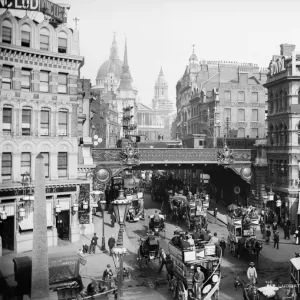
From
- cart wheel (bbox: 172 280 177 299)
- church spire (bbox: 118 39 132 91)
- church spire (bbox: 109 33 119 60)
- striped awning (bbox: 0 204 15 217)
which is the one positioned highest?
church spire (bbox: 109 33 119 60)

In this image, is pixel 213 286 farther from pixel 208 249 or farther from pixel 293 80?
pixel 293 80

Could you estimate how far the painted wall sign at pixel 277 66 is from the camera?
34.4 m

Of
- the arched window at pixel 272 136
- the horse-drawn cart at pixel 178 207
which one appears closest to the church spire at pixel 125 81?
the arched window at pixel 272 136

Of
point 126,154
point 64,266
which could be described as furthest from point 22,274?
point 126,154

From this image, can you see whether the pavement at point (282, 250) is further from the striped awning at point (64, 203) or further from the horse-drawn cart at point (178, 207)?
the striped awning at point (64, 203)

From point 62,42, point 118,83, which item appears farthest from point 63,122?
point 118,83

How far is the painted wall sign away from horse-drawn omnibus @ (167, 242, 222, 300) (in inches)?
856

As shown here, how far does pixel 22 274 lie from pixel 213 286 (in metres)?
Result: 7.42

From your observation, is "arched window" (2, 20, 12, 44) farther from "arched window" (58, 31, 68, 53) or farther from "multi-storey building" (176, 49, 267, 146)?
"multi-storey building" (176, 49, 267, 146)

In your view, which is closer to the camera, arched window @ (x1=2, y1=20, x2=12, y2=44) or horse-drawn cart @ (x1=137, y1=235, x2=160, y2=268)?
horse-drawn cart @ (x1=137, y1=235, x2=160, y2=268)

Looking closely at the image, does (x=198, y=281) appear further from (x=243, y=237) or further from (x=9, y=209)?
(x=9, y=209)

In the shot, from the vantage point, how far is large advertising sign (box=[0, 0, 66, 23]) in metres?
22.7

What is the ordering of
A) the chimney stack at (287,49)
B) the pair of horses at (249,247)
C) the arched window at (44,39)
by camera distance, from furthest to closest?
1. the chimney stack at (287,49)
2. the arched window at (44,39)
3. the pair of horses at (249,247)

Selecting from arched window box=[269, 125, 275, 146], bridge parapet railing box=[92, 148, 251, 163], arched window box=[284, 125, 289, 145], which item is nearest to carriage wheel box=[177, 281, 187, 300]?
bridge parapet railing box=[92, 148, 251, 163]
